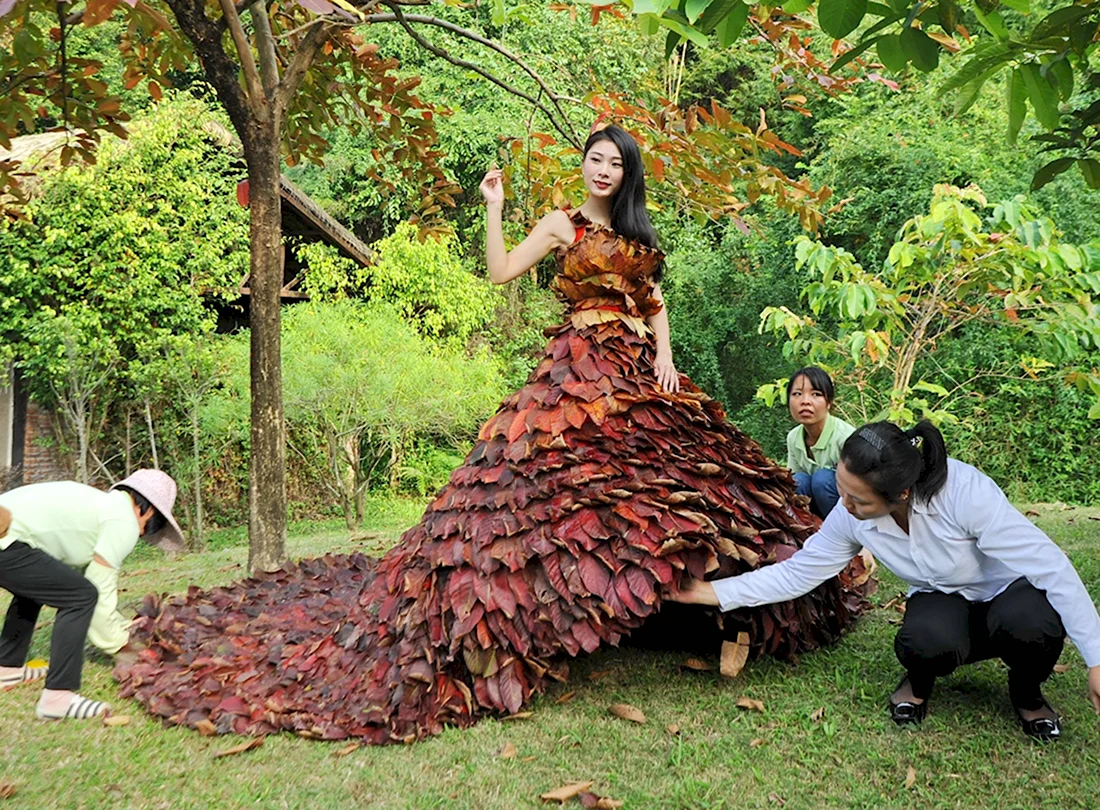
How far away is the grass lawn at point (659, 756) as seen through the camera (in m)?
2.59

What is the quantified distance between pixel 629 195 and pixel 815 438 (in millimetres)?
2081

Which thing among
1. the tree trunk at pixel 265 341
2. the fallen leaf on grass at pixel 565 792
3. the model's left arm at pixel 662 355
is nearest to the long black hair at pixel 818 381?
the model's left arm at pixel 662 355

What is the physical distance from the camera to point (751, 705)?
313cm

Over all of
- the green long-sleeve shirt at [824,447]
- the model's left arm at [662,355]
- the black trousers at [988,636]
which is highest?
the model's left arm at [662,355]

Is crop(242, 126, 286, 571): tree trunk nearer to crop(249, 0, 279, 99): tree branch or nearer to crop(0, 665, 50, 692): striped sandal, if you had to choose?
crop(249, 0, 279, 99): tree branch

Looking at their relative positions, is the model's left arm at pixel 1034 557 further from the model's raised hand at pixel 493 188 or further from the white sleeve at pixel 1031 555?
the model's raised hand at pixel 493 188

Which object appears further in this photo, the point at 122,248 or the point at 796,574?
the point at 122,248

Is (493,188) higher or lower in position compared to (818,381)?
higher

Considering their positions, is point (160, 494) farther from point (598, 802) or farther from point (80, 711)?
point (598, 802)

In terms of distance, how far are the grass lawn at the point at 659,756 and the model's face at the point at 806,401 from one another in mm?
1560

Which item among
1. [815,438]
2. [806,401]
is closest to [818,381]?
[806,401]

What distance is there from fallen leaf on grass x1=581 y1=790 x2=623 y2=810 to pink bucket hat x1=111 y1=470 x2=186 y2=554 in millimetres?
2171

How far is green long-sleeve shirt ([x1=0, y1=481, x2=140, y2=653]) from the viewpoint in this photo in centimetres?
348

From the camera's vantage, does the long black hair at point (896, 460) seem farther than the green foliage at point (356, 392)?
No
